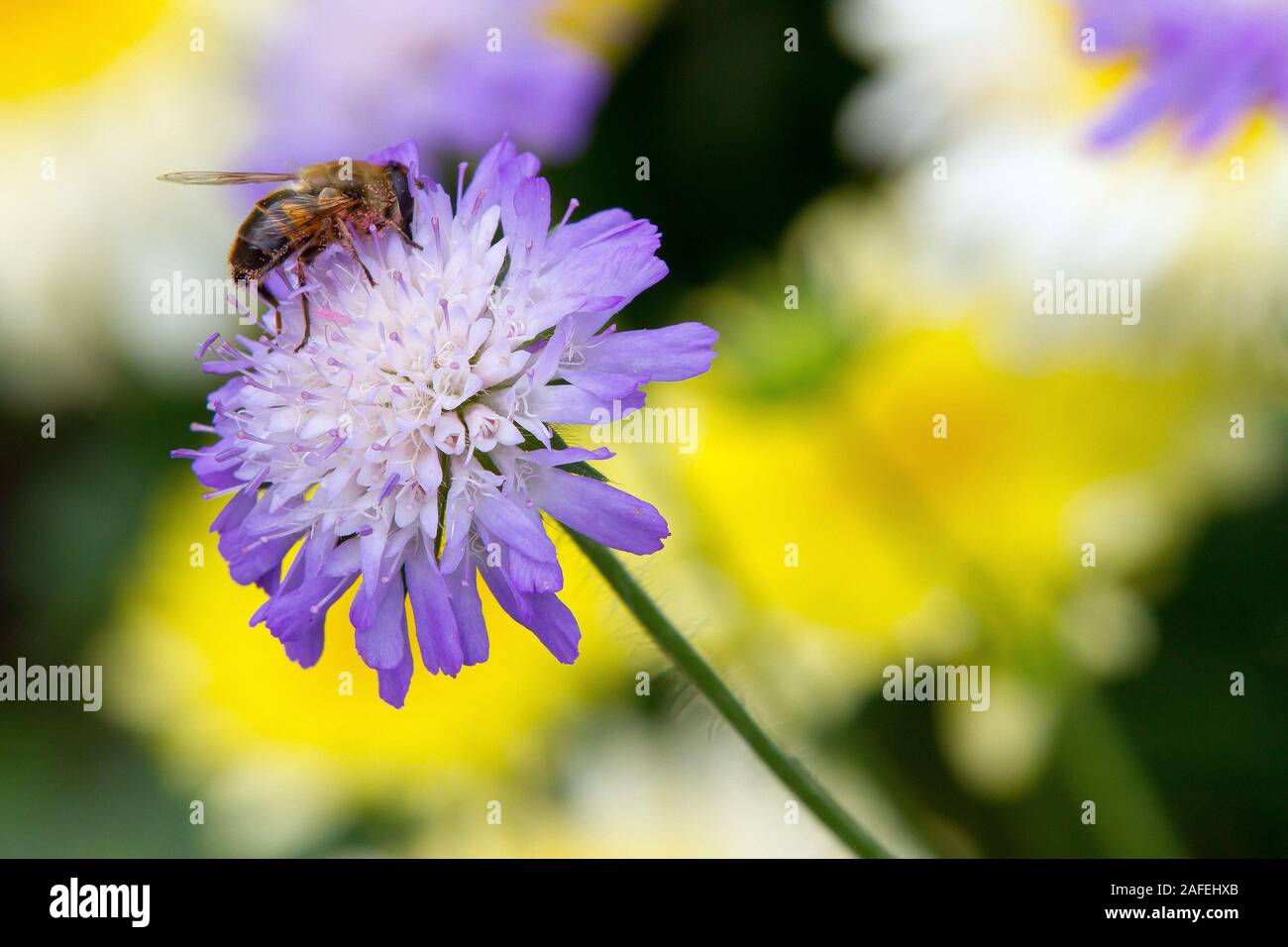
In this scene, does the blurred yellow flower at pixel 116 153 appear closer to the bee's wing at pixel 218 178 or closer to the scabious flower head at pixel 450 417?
the bee's wing at pixel 218 178

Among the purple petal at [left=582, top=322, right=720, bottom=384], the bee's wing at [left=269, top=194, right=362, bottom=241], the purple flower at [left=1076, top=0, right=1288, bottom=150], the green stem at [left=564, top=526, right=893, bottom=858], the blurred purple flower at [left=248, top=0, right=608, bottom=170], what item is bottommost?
the green stem at [left=564, top=526, right=893, bottom=858]

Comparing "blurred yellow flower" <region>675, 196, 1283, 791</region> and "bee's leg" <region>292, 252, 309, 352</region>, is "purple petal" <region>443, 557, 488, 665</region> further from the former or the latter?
"blurred yellow flower" <region>675, 196, 1283, 791</region>

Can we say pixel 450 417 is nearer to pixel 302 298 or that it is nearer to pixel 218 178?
pixel 302 298

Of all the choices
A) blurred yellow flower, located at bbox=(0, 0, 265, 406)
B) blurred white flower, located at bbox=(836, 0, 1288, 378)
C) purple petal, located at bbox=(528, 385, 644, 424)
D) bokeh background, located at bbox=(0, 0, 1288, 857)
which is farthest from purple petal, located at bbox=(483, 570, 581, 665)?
blurred yellow flower, located at bbox=(0, 0, 265, 406)

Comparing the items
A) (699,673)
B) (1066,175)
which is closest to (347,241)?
(699,673)

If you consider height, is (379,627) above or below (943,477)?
below

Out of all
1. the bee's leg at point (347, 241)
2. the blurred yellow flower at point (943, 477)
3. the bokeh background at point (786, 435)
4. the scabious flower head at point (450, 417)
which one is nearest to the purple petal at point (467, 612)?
the scabious flower head at point (450, 417)
